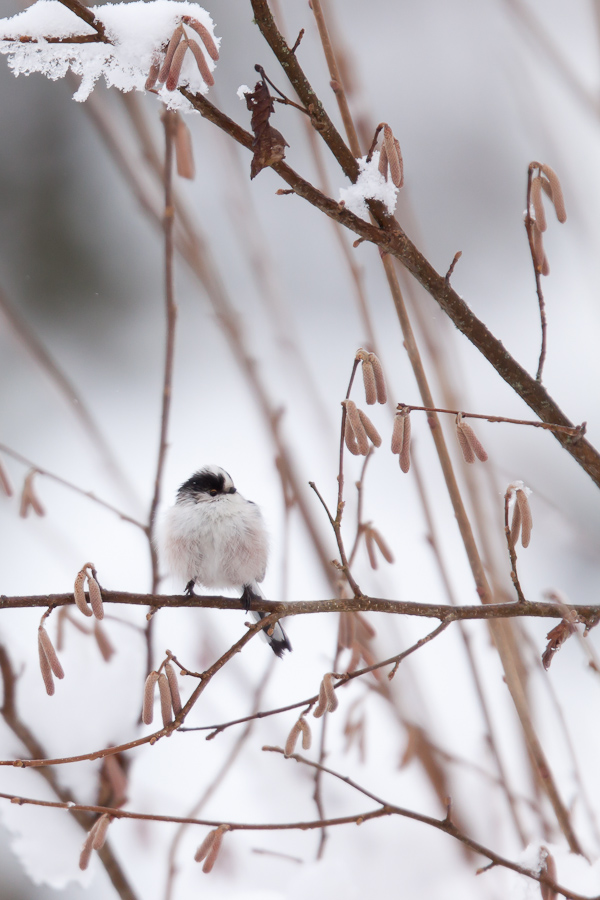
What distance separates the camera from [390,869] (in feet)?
5.63

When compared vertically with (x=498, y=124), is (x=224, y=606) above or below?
below

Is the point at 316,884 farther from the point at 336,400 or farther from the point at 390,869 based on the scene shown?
the point at 336,400

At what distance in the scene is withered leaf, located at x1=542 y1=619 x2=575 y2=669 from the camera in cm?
96

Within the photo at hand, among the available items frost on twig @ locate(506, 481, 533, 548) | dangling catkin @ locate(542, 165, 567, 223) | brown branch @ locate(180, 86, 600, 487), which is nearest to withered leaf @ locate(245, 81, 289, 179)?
brown branch @ locate(180, 86, 600, 487)

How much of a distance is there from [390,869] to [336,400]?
1.62 meters

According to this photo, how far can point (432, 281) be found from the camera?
3.18 feet

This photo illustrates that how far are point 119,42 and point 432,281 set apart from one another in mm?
486

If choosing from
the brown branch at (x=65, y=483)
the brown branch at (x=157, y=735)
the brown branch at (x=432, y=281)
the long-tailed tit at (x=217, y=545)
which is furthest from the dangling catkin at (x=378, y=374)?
the long-tailed tit at (x=217, y=545)

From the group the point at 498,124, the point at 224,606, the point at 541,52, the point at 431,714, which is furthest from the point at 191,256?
the point at 498,124

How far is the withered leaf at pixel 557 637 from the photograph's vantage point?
962mm

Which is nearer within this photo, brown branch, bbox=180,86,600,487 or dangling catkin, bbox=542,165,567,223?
brown branch, bbox=180,86,600,487

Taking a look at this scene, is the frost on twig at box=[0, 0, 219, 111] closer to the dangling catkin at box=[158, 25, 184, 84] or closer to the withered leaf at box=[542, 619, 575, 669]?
the dangling catkin at box=[158, 25, 184, 84]

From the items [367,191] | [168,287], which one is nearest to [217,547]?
[168,287]

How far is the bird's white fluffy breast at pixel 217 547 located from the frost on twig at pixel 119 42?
1.11m
